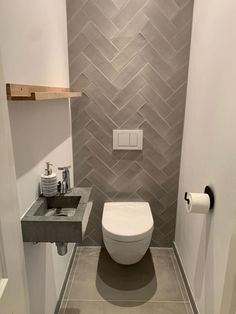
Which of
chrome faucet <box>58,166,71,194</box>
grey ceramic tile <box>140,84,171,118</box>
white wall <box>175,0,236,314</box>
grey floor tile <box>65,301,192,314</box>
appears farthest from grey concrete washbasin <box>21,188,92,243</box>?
grey ceramic tile <box>140,84,171,118</box>

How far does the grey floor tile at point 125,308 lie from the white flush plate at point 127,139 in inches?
45.3

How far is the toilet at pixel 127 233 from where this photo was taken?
1.63m

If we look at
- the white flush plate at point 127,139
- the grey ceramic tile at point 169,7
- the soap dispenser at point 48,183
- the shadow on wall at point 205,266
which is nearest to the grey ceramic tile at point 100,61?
the white flush plate at point 127,139

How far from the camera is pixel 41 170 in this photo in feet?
4.26

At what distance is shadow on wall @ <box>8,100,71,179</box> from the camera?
102 centimetres

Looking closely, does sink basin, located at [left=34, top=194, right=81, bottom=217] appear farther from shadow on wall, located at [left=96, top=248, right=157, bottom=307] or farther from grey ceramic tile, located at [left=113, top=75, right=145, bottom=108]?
grey ceramic tile, located at [left=113, top=75, right=145, bottom=108]

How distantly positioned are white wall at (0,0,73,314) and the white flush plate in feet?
1.52

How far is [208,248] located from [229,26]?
1159 mm

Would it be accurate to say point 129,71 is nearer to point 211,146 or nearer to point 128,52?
point 128,52

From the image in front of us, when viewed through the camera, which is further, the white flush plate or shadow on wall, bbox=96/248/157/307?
the white flush plate

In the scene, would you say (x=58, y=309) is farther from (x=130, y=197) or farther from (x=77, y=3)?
(x=77, y=3)

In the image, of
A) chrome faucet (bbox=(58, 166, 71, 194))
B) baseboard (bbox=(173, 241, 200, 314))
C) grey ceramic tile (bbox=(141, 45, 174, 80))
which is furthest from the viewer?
grey ceramic tile (bbox=(141, 45, 174, 80))

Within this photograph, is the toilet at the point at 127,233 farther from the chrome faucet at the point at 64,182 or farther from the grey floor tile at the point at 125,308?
the chrome faucet at the point at 64,182

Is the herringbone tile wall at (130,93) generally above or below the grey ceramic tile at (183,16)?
below
